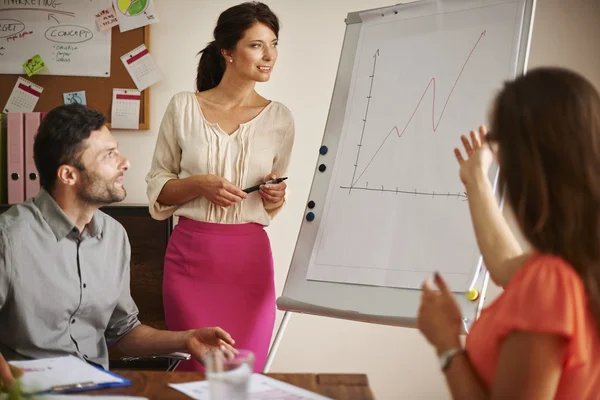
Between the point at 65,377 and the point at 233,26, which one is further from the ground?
the point at 233,26

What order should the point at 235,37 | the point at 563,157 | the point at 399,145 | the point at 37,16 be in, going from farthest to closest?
the point at 37,16, the point at 235,37, the point at 399,145, the point at 563,157

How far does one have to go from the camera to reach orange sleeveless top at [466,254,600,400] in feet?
2.88

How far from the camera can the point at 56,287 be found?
5.33 ft

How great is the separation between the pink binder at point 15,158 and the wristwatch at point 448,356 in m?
2.29

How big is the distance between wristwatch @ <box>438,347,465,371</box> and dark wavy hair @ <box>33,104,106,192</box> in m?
1.10

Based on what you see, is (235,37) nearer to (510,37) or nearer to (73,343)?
(510,37)

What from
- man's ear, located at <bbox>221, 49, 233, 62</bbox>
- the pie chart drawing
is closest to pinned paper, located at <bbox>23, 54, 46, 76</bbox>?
the pie chart drawing

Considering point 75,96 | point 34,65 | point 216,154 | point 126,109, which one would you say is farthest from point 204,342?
point 34,65

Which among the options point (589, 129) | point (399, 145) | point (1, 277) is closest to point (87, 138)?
point (1, 277)

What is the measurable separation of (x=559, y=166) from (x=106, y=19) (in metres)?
2.58

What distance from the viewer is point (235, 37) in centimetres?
221

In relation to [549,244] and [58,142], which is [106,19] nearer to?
[58,142]

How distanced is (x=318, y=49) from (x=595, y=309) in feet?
7.96

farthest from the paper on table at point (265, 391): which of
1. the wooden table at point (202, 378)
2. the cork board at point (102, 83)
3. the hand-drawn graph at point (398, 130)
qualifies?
the cork board at point (102, 83)
